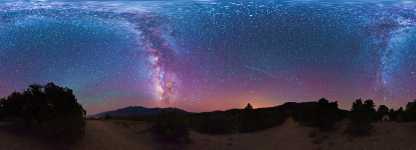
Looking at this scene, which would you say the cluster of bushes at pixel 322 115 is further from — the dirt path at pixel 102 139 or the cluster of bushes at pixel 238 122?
the dirt path at pixel 102 139

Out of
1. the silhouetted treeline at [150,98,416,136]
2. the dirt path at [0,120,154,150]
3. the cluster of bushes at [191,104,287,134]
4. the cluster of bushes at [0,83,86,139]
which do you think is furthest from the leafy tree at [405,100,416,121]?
the cluster of bushes at [0,83,86,139]

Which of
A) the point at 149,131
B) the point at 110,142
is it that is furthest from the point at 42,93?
the point at 149,131

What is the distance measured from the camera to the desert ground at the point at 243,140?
4250 cm

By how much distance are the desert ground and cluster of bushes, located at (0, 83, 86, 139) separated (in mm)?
1052

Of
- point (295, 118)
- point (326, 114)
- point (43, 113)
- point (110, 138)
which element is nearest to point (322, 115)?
point (326, 114)

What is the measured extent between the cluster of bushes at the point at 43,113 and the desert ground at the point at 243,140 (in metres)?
1.05

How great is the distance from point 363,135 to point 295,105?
2533 cm

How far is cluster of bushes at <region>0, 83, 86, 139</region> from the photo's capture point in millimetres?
44031

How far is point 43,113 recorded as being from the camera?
44281mm

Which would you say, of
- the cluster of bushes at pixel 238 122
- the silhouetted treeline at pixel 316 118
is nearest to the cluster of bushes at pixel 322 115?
the silhouetted treeline at pixel 316 118

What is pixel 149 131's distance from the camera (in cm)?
5128

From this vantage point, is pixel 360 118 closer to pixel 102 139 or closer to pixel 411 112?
pixel 411 112

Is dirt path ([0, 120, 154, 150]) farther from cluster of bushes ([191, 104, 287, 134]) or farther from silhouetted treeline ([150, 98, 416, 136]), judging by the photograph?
cluster of bushes ([191, 104, 287, 134])

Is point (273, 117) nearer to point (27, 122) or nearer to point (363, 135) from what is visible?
point (363, 135)
